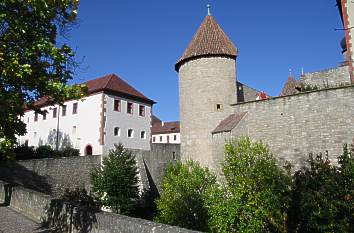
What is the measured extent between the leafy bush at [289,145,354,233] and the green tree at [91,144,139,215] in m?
13.8

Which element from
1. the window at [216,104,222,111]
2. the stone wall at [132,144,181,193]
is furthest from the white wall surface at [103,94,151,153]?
the window at [216,104,222,111]

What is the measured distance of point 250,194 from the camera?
1388cm

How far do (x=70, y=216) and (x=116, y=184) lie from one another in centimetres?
1319

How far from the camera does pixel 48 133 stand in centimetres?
3781

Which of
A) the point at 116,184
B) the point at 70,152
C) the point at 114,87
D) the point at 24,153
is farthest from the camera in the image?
the point at 114,87

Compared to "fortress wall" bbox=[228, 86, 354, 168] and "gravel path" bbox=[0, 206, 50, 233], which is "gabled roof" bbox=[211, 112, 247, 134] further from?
"gravel path" bbox=[0, 206, 50, 233]

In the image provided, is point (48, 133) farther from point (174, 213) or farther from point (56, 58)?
point (56, 58)

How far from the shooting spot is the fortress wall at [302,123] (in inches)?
625

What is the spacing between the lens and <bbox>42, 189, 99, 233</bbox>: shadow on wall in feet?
30.6

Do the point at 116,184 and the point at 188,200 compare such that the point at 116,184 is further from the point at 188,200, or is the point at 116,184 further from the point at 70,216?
the point at 70,216

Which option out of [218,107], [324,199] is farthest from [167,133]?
[324,199]

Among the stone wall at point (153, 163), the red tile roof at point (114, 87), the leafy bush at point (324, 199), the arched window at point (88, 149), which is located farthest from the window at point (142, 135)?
the leafy bush at point (324, 199)

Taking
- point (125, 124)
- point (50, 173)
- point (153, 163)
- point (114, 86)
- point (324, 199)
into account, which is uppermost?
point (114, 86)

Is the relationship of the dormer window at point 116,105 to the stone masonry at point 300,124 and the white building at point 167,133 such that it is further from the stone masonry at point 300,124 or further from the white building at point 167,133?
the white building at point 167,133
